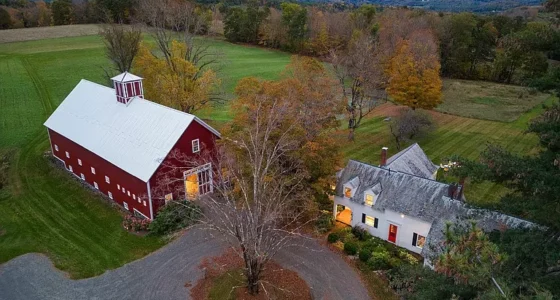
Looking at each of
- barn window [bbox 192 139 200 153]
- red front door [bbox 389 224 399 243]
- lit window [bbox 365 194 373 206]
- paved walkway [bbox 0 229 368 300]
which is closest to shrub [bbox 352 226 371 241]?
red front door [bbox 389 224 399 243]

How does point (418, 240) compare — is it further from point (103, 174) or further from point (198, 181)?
point (103, 174)

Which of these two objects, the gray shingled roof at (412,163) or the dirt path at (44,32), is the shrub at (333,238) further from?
the dirt path at (44,32)

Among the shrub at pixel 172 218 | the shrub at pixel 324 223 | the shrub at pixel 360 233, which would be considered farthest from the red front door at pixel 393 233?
the shrub at pixel 172 218

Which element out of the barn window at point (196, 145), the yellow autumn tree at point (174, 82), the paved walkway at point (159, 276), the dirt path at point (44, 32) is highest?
the dirt path at point (44, 32)

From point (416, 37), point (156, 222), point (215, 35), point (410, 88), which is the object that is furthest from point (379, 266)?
point (215, 35)

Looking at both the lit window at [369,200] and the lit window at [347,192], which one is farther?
the lit window at [347,192]
